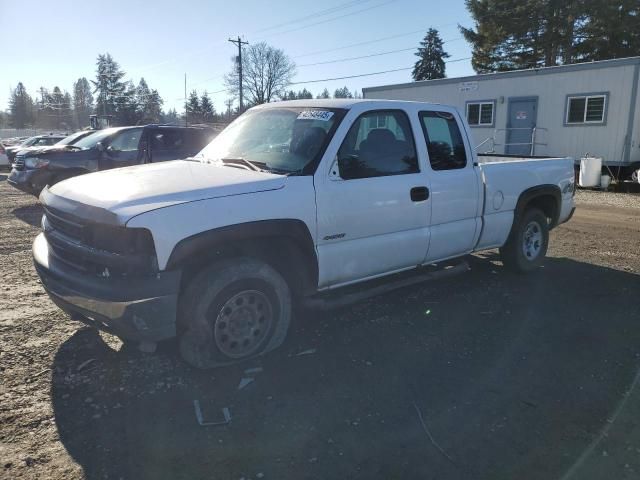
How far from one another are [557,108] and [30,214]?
53.3 ft

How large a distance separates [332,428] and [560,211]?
4.84 meters

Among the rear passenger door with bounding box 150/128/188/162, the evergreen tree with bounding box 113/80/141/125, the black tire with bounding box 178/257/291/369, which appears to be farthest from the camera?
the evergreen tree with bounding box 113/80/141/125

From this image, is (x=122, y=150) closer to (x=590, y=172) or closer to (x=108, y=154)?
(x=108, y=154)

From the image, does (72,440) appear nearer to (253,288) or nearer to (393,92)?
(253,288)

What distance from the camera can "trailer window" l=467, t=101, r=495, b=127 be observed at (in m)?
19.7

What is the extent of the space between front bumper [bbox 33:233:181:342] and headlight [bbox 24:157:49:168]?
821cm

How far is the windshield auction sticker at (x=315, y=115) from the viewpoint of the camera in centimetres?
425

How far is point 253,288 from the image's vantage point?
3.68m

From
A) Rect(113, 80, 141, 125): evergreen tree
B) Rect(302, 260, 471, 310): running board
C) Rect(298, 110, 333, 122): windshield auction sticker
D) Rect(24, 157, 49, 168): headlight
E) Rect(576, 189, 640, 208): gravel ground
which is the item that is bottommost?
Rect(576, 189, 640, 208): gravel ground

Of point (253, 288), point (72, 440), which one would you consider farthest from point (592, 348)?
point (72, 440)

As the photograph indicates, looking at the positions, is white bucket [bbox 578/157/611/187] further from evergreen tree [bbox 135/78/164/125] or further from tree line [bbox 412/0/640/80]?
evergreen tree [bbox 135/78/164/125]

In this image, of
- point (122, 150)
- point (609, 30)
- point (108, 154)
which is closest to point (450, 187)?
point (122, 150)

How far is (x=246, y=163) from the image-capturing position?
4152mm

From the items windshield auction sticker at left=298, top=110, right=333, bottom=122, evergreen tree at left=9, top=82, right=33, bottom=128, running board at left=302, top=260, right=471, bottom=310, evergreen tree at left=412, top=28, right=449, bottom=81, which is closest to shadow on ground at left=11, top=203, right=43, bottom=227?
windshield auction sticker at left=298, top=110, right=333, bottom=122
